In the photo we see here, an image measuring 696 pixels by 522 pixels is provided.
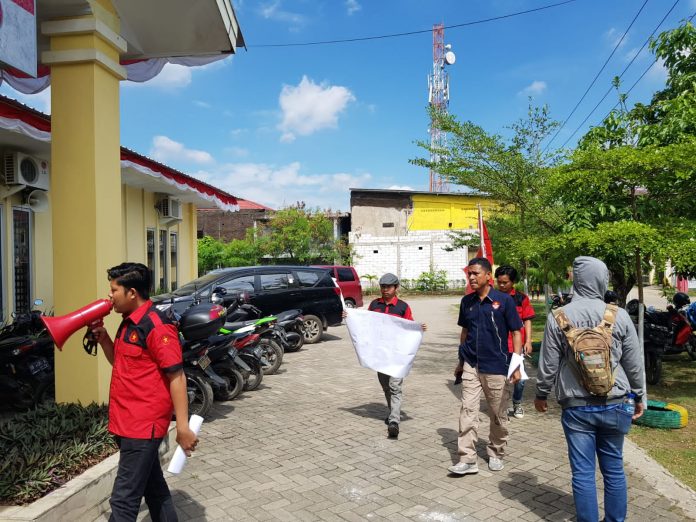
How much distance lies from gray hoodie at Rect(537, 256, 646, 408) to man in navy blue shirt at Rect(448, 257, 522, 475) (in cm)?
112

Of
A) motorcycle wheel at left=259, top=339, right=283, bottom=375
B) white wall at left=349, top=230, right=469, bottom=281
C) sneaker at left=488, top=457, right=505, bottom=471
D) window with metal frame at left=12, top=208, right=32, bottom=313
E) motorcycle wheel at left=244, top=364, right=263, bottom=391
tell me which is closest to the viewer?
sneaker at left=488, top=457, right=505, bottom=471

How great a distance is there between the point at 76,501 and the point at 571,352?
334cm

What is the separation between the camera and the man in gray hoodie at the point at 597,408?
131 inches

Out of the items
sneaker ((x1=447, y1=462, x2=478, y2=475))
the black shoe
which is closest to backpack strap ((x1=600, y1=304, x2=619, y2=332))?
sneaker ((x1=447, y1=462, x2=478, y2=475))

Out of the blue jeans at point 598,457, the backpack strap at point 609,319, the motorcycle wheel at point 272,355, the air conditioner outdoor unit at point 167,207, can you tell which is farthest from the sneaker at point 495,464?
the air conditioner outdoor unit at point 167,207

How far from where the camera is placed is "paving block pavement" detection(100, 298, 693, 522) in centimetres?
398

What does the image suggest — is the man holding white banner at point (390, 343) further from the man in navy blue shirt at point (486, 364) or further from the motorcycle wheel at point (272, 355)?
the motorcycle wheel at point (272, 355)

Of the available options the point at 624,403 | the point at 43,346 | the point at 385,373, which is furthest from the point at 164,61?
the point at 624,403

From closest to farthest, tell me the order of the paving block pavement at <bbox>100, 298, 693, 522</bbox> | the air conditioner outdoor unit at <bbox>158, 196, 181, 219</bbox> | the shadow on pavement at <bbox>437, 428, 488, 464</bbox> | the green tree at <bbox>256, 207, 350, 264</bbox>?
1. the paving block pavement at <bbox>100, 298, 693, 522</bbox>
2. the shadow on pavement at <bbox>437, 428, 488, 464</bbox>
3. the air conditioner outdoor unit at <bbox>158, 196, 181, 219</bbox>
4. the green tree at <bbox>256, 207, 350, 264</bbox>

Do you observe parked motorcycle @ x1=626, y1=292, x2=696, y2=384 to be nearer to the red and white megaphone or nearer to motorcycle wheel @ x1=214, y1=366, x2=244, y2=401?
motorcycle wheel @ x1=214, y1=366, x2=244, y2=401

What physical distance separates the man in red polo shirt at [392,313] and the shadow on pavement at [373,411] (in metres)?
0.62

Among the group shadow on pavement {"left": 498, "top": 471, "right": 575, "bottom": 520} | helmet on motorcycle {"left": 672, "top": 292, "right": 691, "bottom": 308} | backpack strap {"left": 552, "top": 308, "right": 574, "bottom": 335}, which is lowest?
shadow on pavement {"left": 498, "top": 471, "right": 575, "bottom": 520}

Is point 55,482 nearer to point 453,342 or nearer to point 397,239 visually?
point 453,342

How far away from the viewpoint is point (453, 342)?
12.7 m
